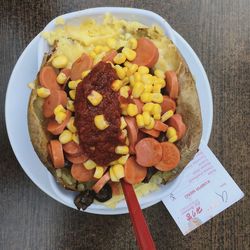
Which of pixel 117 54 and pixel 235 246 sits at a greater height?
pixel 117 54

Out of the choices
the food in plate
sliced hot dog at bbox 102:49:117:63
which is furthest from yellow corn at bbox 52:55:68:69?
sliced hot dog at bbox 102:49:117:63

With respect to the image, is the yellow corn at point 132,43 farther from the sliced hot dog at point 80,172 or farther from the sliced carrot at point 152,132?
the sliced hot dog at point 80,172

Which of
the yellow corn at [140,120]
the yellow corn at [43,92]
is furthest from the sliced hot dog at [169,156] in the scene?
the yellow corn at [43,92]

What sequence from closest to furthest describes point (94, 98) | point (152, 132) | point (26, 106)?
point (94, 98)
point (152, 132)
point (26, 106)

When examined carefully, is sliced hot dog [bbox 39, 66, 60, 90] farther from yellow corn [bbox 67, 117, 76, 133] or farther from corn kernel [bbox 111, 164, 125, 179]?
corn kernel [bbox 111, 164, 125, 179]

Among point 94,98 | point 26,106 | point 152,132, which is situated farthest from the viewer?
point 26,106

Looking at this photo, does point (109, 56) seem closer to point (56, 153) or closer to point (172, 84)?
point (172, 84)

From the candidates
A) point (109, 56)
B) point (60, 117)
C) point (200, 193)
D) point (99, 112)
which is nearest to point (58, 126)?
point (60, 117)

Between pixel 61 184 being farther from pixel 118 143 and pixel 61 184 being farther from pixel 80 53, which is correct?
pixel 80 53

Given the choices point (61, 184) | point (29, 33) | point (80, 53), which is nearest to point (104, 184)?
point (61, 184)
